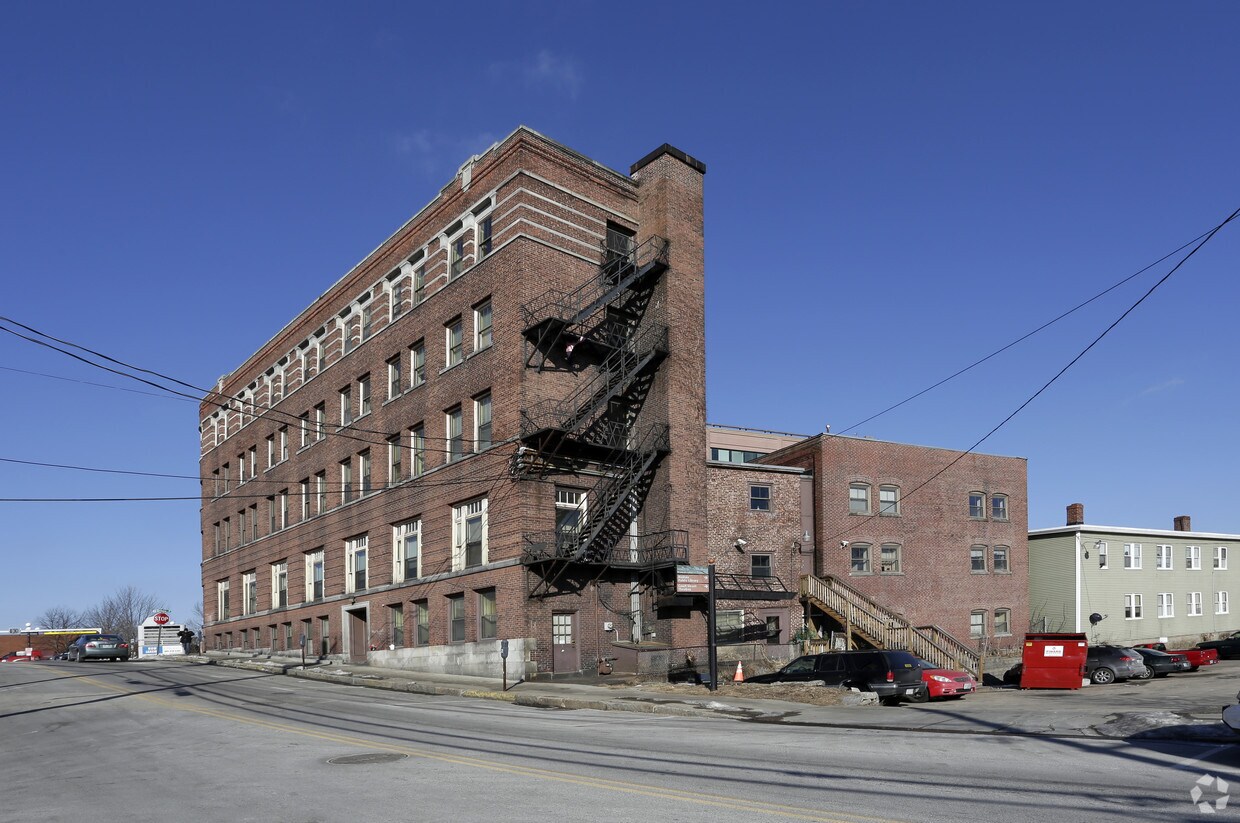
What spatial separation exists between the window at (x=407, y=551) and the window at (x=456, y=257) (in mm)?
9423

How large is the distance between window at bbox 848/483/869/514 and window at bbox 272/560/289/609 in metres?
28.0

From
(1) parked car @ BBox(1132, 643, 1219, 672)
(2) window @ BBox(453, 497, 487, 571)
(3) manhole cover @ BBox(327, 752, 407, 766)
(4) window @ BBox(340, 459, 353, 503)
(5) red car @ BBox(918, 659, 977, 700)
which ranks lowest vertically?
(1) parked car @ BBox(1132, 643, 1219, 672)

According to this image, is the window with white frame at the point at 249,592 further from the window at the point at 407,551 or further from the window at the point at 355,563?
the window at the point at 407,551

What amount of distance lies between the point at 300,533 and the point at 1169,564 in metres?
46.2

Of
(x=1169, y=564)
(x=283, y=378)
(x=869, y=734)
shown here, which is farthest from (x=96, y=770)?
(x=1169, y=564)

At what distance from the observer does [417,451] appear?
39.1 m

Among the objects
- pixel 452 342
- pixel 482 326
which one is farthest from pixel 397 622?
pixel 482 326

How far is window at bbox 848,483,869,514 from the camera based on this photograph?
1688 inches

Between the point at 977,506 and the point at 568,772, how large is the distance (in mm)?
39084

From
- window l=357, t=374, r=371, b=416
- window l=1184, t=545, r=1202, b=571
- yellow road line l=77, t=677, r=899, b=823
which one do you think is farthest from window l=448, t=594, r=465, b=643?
window l=1184, t=545, r=1202, b=571

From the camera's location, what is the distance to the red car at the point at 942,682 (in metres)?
24.3

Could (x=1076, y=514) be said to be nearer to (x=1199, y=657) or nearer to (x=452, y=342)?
(x=1199, y=657)

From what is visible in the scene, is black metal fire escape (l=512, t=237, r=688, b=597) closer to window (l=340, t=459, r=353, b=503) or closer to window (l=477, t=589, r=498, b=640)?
window (l=477, t=589, r=498, b=640)

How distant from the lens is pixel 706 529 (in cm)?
3609
